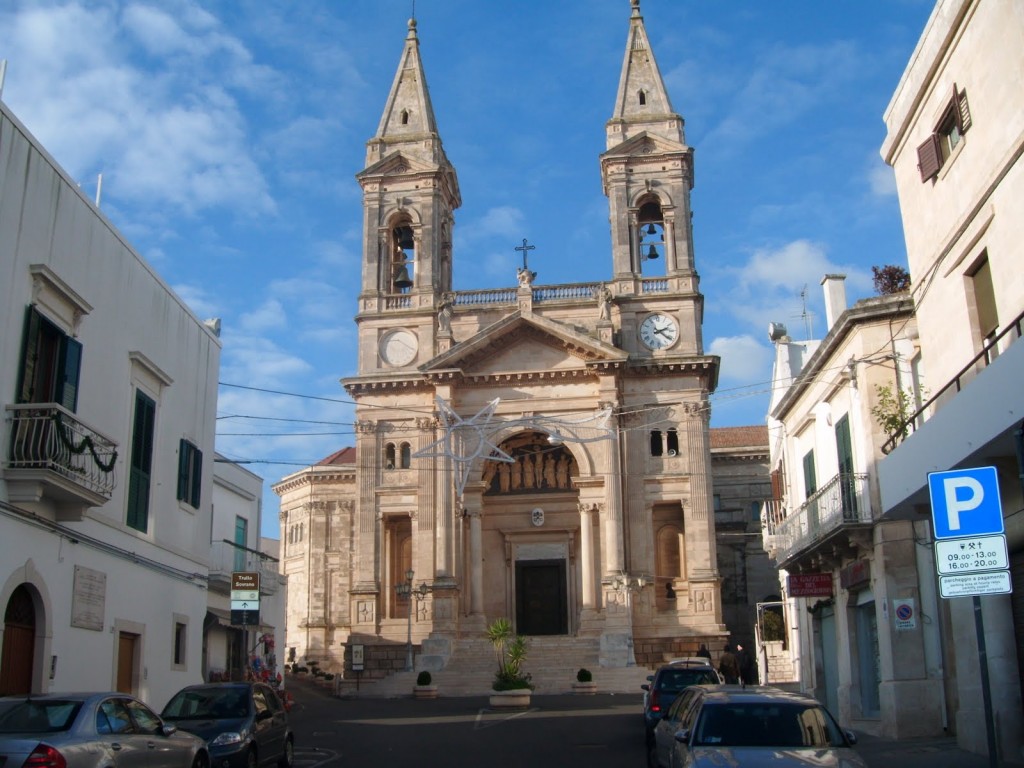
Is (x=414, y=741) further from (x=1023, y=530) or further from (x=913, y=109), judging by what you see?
(x=913, y=109)

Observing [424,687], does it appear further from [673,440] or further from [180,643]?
[180,643]

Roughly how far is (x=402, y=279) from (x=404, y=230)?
7.06 feet

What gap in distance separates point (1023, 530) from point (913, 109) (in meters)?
6.44

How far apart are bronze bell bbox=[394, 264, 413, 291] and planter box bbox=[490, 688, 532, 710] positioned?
2190 centimetres

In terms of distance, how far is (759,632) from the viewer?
41.6 m

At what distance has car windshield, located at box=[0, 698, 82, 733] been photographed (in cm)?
963

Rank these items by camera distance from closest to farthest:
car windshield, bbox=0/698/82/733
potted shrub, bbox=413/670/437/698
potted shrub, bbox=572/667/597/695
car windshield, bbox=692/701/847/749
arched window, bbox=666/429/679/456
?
1. car windshield, bbox=0/698/82/733
2. car windshield, bbox=692/701/847/749
3. potted shrub, bbox=572/667/597/695
4. potted shrub, bbox=413/670/437/698
5. arched window, bbox=666/429/679/456

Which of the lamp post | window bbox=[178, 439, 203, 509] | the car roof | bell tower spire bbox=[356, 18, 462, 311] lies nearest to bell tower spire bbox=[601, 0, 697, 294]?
bell tower spire bbox=[356, 18, 462, 311]

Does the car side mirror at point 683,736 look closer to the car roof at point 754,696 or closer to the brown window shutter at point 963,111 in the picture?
the car roof at point 754,696

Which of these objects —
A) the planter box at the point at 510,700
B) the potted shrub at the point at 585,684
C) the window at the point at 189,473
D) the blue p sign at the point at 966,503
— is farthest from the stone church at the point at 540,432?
the blue p sign at the point at 966,503

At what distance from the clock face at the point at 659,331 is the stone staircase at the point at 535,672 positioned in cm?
1158

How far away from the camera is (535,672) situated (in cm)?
3600

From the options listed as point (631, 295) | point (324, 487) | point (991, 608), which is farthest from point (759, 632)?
point (991, 608)

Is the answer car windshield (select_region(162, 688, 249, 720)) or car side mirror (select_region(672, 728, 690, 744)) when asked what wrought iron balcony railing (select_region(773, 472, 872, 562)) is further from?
car windshield (select_region(162, 688, 249, 720))
